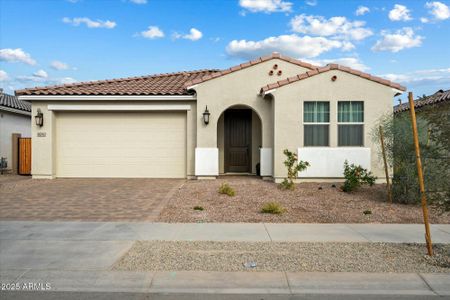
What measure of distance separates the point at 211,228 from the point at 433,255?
3.82 meters

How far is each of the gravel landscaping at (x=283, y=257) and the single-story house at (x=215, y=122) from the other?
7.24 m

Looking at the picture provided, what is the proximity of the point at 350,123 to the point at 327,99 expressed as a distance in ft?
3.93

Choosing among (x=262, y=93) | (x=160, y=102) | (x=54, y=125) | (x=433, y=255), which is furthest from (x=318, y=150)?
(x=54, y=125)

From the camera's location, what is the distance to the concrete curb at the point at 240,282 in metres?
4.48

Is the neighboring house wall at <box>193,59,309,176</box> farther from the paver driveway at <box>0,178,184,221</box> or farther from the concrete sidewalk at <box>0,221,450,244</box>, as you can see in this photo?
the concrete sidewalk at <box>0,221,450,244</box>

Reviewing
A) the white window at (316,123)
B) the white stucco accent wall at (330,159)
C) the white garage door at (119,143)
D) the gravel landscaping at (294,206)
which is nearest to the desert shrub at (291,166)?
the gravel landscaping at (294,206)

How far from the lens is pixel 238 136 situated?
16016mm

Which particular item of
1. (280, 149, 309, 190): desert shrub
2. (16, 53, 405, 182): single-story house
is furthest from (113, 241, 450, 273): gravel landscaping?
(16, 53, 405, 182): single-story house

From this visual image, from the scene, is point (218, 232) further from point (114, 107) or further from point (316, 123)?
point (114, 107)

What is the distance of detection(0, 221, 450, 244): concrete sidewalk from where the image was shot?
657 centimetres

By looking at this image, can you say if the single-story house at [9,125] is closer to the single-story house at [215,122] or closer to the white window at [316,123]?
the single-story house at [215,122]

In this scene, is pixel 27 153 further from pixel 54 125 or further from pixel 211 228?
pixel 211 228

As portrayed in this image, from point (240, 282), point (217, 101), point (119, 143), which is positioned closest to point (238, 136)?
point (217, 101)

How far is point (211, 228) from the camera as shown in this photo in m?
7.31
